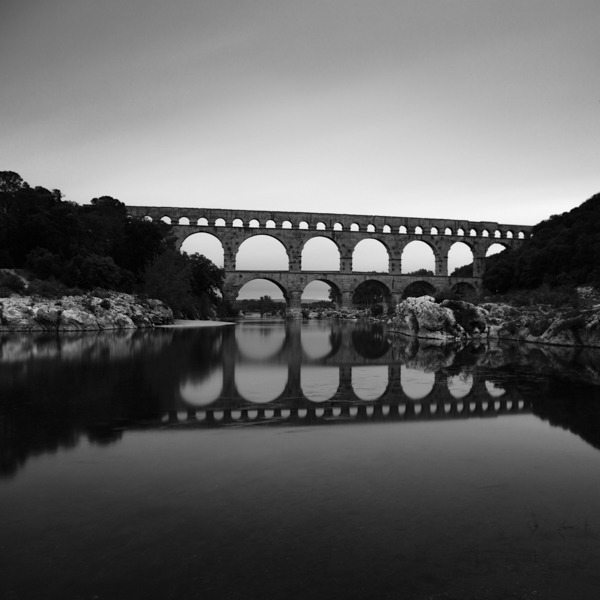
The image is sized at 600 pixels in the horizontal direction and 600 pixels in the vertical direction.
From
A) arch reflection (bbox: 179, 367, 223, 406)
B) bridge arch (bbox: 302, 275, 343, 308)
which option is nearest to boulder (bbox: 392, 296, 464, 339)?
arch reflection (bbox: 179, 367, 223, 406)

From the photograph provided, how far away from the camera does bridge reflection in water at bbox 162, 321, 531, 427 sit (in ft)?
15.4

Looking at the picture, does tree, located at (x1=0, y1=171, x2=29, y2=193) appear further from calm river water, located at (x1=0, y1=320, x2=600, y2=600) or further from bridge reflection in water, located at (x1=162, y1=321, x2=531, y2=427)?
calm river water, located at (x1=0, y1=320, x2=600, y2=600)

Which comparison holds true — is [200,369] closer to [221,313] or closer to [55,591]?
[55,591]

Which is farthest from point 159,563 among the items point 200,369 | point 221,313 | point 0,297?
point 221,313

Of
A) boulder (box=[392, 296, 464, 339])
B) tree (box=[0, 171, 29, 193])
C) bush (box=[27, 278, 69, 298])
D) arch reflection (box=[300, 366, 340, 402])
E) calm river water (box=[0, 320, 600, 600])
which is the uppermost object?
tree (box=[0, 171, 29, 193])

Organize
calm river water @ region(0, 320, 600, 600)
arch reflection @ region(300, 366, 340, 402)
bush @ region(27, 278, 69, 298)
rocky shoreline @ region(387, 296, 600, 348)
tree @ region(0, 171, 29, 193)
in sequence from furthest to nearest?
tree @ region(0, 171, 29, 193) < bush @ region(27, 278, 69, 298) < rocky shoreline @ region(387, 296, 600, 348) < arch reflection @ region(300, 366, 340, 402) < calm river water @ region(0, 320, 600, 600)

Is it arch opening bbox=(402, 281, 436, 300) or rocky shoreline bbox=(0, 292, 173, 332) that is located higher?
arch opening bbox=(402, 281, 436, 300)

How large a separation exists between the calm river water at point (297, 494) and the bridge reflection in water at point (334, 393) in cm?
5

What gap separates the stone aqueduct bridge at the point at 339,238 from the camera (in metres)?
45.1

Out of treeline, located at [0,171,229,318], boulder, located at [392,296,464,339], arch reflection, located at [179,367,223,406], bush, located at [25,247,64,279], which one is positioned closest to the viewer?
arch reflection, located at [179,367,223,406]

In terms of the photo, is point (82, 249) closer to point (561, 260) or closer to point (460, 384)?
point (460, 384)

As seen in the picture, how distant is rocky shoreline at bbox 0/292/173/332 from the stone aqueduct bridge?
77.0ft

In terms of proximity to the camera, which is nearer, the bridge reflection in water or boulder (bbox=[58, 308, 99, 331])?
the bridge reflection in water

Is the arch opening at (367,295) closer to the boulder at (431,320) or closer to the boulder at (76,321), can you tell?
the boulder at (431,320)
